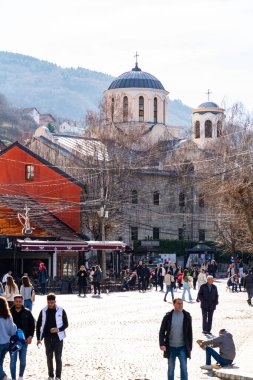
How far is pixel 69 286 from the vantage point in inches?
1700

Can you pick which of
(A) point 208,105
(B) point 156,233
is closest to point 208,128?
(A) point 208,105

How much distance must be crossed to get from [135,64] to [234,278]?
6127 cm

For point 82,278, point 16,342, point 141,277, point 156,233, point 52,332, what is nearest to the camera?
point 16,342

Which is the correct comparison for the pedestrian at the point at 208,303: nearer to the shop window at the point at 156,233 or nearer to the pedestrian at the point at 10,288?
the pedestrian at the point at 10,288

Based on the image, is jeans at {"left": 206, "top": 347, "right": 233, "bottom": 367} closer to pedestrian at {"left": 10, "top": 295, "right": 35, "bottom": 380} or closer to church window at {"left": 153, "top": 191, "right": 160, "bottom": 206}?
pedestrian at {"left": 10, "top": 295, "right": 35, "bottom": 380}

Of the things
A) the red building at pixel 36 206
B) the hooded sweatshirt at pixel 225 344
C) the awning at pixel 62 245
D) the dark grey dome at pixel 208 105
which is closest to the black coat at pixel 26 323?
the hooded sweatshirt at pixel 225 344

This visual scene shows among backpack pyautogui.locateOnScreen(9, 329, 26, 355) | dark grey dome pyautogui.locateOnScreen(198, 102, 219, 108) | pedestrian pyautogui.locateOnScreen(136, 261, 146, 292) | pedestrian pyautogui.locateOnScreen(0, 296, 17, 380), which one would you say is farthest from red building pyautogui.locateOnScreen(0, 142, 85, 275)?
dark grey dome pyautogui.locateOnScreen(198, 102, 219, 108)

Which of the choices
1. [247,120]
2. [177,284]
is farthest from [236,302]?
[247,120]

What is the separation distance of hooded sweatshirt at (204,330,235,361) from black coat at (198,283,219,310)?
6.39 meters

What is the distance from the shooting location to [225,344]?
57.3ft

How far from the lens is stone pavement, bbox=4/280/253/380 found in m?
17.0

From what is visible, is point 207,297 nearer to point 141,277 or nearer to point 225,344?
point 225,344

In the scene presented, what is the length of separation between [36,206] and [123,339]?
3547 cm

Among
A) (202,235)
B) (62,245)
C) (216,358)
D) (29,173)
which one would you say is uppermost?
(29,173)
